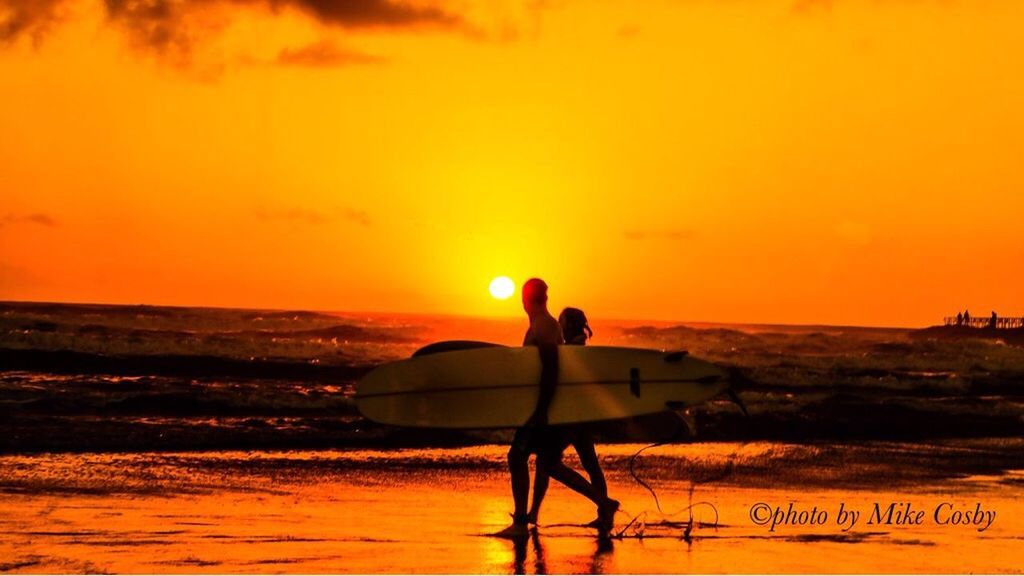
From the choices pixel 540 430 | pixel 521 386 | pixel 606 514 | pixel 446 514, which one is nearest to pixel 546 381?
pixel 540 430

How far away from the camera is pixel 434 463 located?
51.2 feet

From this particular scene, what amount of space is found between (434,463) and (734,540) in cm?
576

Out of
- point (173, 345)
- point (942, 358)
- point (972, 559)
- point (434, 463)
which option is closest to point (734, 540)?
point (972, 559)

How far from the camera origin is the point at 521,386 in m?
11.3

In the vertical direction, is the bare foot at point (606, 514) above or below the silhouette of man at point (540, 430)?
below

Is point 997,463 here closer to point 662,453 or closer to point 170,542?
point 662,453

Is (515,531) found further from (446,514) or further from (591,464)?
(446,514)

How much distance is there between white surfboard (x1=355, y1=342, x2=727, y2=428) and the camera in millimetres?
11172

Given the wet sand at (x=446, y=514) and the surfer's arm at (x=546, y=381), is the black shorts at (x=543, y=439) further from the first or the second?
the wet sand at (x=446, y=514)

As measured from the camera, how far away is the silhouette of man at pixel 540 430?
10461 mm

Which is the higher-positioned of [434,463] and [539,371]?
[539,371]

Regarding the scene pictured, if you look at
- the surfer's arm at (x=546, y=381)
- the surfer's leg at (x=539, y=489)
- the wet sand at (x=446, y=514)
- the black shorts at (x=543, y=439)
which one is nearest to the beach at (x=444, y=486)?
the wet sand at (x=446, y=514)

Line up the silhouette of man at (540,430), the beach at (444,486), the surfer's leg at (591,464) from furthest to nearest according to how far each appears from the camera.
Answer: the surfer's leg at (591,464)
the silhouette of man at (540,430)
the beach at (444,486)

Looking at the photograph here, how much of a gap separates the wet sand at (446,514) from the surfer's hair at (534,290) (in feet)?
5.67
